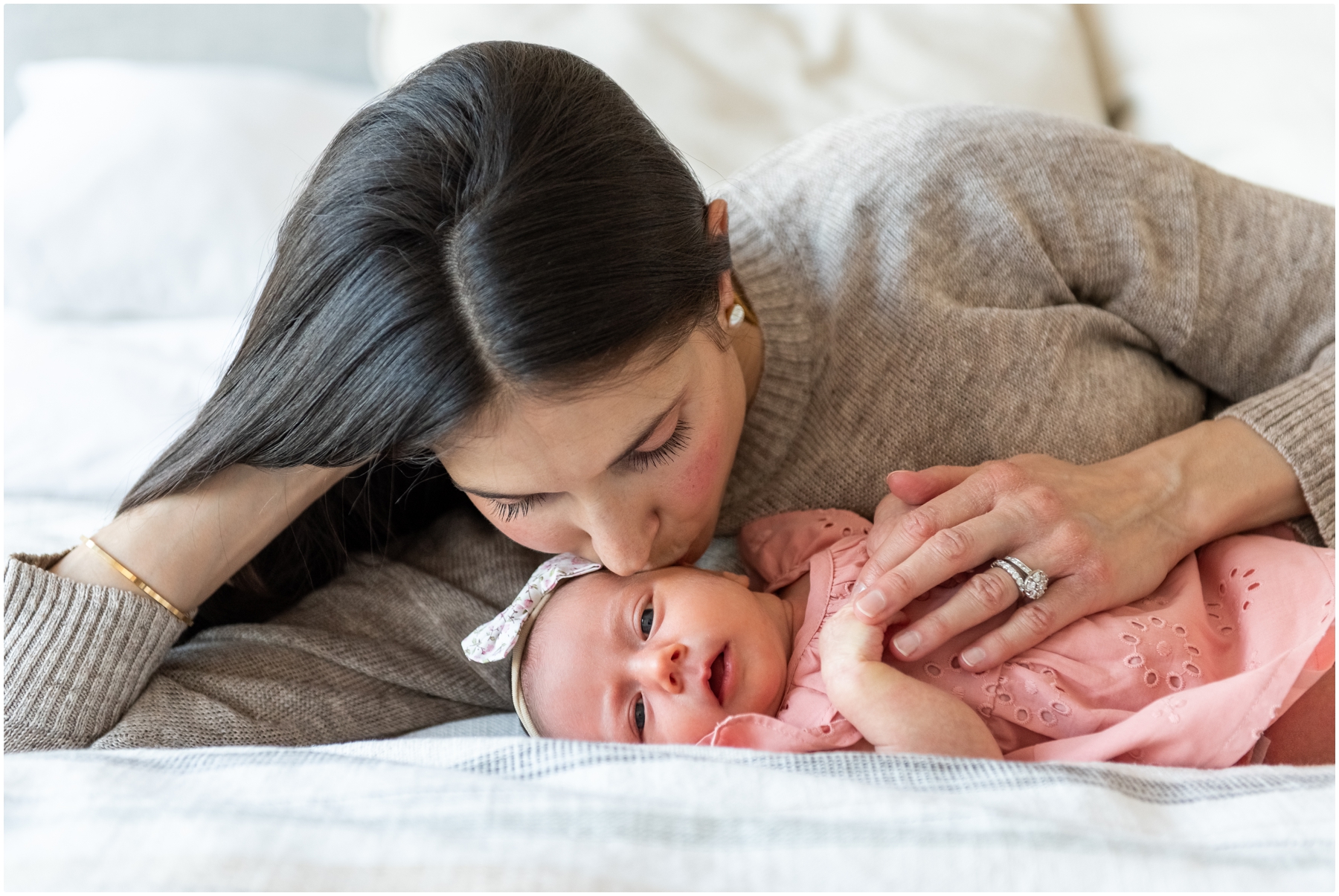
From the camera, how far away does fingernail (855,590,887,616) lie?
0.98 m

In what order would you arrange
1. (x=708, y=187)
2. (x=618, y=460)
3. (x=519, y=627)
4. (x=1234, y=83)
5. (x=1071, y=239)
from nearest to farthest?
(x=618, y=460)
(x=519, y=627)
(x=1071, y=239)
(x=708, y=187)
(x=1234, y=83)

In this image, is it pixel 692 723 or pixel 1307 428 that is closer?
pixel 692 723

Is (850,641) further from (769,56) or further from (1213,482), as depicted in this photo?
(769,56)

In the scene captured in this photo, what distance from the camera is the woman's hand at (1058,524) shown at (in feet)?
3.30

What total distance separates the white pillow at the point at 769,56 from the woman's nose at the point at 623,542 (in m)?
1.02

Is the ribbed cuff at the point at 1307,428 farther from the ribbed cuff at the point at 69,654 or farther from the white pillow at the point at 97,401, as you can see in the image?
the white pillow at the point at 97,401

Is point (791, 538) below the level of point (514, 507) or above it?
below

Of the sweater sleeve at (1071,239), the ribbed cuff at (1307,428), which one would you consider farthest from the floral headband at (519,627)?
the ribbed cuff at (1307,428)

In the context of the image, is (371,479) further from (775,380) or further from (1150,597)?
(1150,597)

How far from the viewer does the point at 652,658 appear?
1.05 meters

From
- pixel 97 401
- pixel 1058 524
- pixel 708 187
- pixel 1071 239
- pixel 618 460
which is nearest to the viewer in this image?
pixel 618 460

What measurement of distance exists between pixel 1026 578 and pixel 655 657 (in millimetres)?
395

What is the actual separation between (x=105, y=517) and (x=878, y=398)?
1160 mm

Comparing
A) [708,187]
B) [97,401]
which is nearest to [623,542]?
[708,187]
